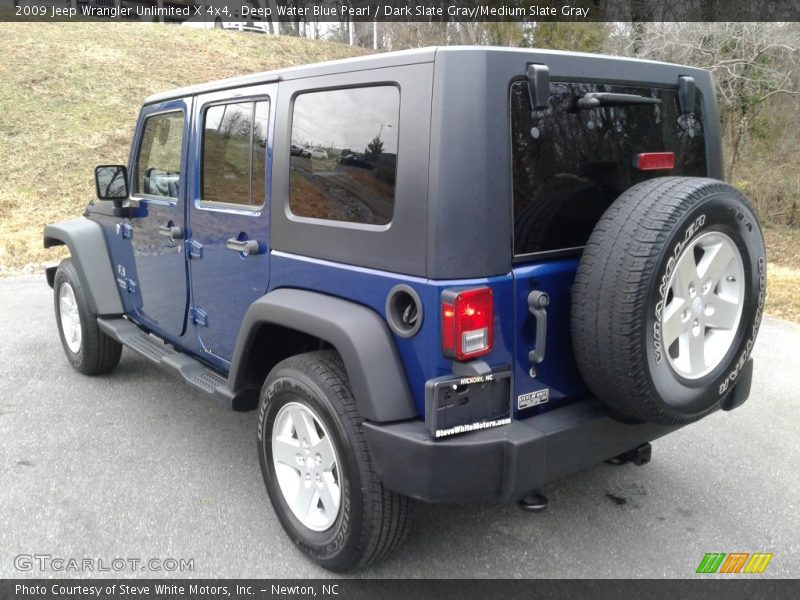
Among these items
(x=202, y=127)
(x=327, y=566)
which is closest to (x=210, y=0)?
(x=202, y=127)

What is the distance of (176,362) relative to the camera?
12.3 ft

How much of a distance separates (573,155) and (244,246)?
4.93ft

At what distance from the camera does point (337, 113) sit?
2662 mm

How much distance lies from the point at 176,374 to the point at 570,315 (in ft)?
7.30

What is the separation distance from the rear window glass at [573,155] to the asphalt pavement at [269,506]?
134cm

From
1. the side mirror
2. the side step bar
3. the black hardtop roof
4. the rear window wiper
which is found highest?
the black hardtop roof

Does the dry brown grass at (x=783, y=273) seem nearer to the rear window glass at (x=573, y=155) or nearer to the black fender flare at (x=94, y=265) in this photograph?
the rear window glass at (x=573, y=155)

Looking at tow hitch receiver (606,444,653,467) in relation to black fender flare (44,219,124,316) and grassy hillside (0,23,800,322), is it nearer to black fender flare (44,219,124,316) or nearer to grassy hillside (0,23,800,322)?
black fender flare (44,219,124,316)

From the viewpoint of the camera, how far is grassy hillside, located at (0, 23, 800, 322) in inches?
414

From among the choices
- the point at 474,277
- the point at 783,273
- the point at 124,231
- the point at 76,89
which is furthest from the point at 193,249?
the point at 76,89

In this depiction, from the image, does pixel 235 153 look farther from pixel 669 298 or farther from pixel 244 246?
pixel 669 298

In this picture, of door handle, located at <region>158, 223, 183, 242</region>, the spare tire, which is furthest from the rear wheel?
the spare tire

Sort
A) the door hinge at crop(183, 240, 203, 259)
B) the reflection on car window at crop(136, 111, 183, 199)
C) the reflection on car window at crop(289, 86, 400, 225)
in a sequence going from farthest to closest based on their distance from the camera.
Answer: the reflection on car window at crop(136, 111, 183, 199) < the door hinge at crop(183, 240, 203, 259) < the reflection on car window at crop(289, 86, 400, 225)

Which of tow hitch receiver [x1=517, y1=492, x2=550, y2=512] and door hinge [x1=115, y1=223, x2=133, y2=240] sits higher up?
door hinge [x1=115, y1=223, x2=133, y2=240]
